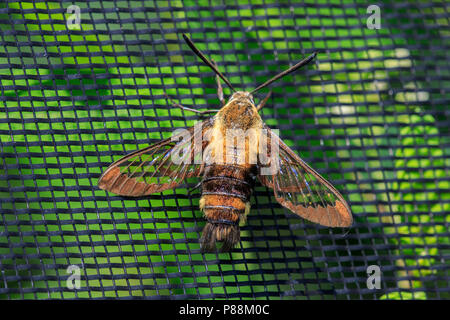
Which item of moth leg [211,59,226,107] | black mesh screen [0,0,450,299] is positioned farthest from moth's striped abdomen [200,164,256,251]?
moth leg [211,59,226,107]

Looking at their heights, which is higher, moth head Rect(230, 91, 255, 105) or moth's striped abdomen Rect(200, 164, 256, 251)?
moth head Rect(230, 91, 255, 105)

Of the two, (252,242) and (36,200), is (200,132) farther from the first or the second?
(36,200)

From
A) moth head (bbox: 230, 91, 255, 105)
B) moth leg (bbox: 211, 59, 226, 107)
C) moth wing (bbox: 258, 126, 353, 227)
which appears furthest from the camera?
moth leg (bbox: 211, 59, 226, 107)

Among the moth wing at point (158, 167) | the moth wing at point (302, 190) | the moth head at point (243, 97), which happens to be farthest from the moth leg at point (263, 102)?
the moth wing at point (158, 167)

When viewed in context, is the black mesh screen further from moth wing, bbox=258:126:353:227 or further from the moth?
moth wing, bbox=258:126:353:227

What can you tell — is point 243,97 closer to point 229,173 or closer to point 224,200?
point 229,173

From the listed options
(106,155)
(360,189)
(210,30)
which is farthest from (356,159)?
(106,155)
